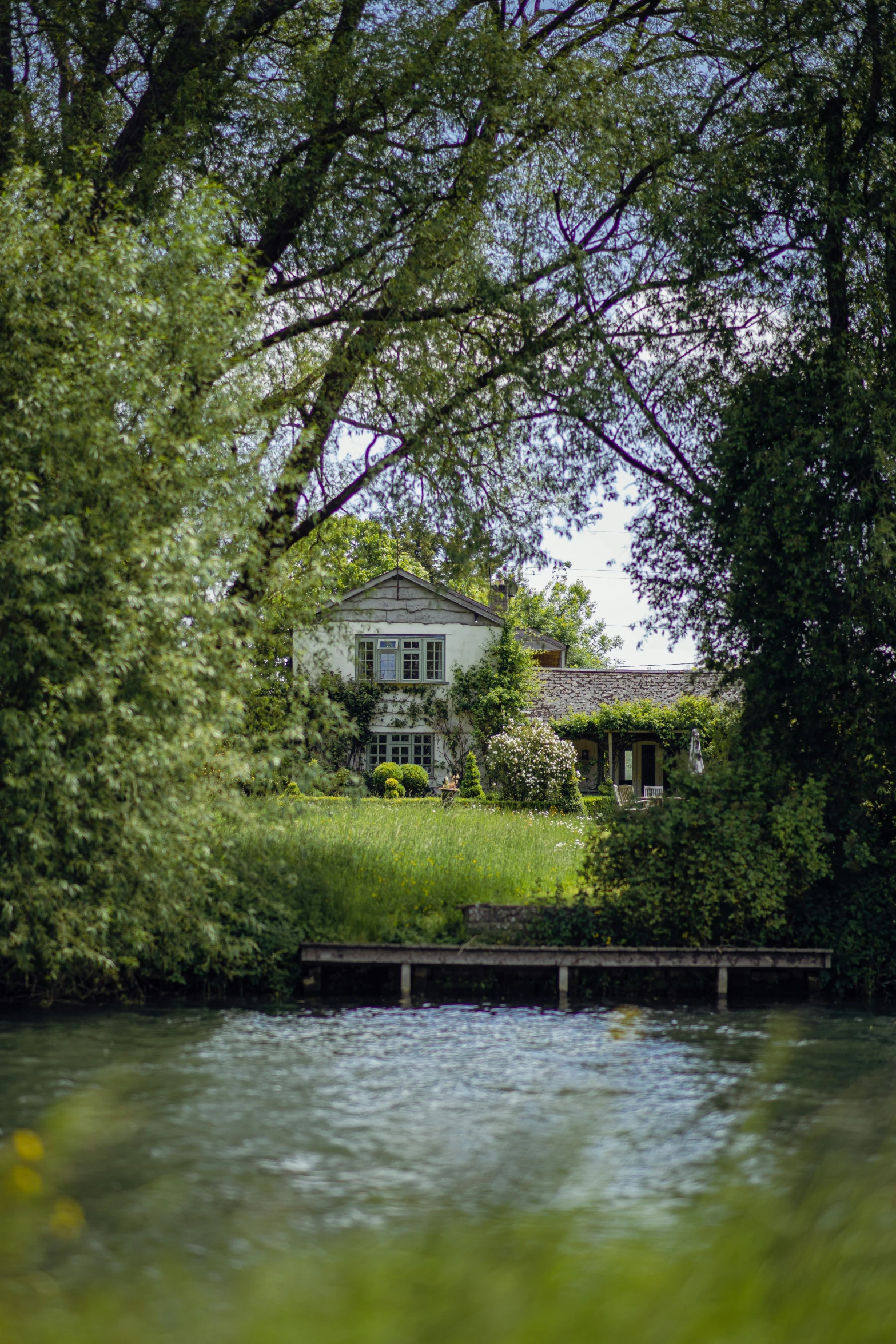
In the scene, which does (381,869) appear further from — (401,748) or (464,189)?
(401,748)

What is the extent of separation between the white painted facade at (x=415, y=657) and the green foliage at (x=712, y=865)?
89.8ft

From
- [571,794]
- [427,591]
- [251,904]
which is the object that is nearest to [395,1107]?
[251,904]

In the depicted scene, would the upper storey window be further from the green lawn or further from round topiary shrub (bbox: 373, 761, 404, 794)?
the green lawn

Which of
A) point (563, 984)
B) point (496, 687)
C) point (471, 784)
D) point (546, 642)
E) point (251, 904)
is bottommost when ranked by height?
point (563, 984)

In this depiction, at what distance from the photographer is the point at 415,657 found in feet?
147

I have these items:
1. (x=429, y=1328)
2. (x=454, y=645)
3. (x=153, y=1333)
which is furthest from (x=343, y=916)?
(x=454, y=645)

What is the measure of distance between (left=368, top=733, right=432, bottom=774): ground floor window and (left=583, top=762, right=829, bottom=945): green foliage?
27962mm

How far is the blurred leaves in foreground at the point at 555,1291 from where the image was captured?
304 cm

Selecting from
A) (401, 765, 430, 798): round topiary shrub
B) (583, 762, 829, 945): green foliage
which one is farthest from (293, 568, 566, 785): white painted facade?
(583, 762, 829, 945): green foliage

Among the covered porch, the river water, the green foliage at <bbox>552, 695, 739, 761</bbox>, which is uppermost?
the green foliage at <bbox>552, 695, 739, 761</bbox>

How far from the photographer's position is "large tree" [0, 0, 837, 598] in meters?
16.8

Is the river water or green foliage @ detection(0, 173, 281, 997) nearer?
the river water

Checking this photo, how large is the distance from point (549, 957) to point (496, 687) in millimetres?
27935

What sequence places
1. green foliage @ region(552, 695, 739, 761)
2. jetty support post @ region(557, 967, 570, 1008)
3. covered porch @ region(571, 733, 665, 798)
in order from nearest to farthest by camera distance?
jetty support post @ region(557, 967, 570, 1008)
green foliage @ region(552, 695, 739, 761)
covered porch @ region(571, 733, 665, 798)
